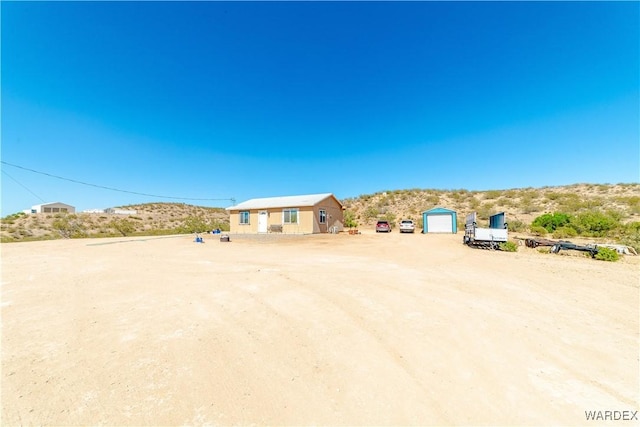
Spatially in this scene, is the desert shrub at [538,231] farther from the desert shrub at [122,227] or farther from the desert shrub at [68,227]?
the desert shrub at [68,227]

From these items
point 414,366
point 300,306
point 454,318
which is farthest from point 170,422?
point 454,318

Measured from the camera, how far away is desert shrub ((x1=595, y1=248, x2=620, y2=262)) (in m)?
10.00

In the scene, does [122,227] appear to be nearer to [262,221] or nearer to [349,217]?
[262,221]

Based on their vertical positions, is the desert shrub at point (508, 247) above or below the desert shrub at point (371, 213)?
below

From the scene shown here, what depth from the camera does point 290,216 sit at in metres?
25.1

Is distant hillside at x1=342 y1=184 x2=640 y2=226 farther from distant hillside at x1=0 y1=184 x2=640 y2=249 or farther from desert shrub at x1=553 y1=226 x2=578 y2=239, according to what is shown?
desert shrub at x1=553 y1=226 x2=578 y2=239

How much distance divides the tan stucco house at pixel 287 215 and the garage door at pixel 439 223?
914cm

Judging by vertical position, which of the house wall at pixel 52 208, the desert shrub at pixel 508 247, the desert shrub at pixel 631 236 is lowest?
the desert shrub at pixel 508 247

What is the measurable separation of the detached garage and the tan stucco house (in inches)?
355

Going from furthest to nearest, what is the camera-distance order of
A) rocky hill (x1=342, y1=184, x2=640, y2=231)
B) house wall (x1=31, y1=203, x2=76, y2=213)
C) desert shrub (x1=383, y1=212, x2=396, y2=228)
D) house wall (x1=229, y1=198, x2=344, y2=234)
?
house wall (x1=31, y1=203, x2=76, y2=213), desert shrub (x1=383, y1=212, x2=396, y2=228), rocky hill (x1=342, y1=184, x2=640, y2=231), house wall (x1=229, y1=198, x2=344, y2=234)

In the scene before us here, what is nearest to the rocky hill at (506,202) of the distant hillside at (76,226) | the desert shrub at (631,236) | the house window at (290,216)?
→ the desert shrub at (631,236)

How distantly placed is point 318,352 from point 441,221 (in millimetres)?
25488

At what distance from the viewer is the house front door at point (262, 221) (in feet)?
85.8

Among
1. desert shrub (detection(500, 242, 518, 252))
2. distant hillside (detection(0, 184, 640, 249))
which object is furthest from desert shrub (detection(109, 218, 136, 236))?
desert shrub (detection(500, 242, 518, 252))
